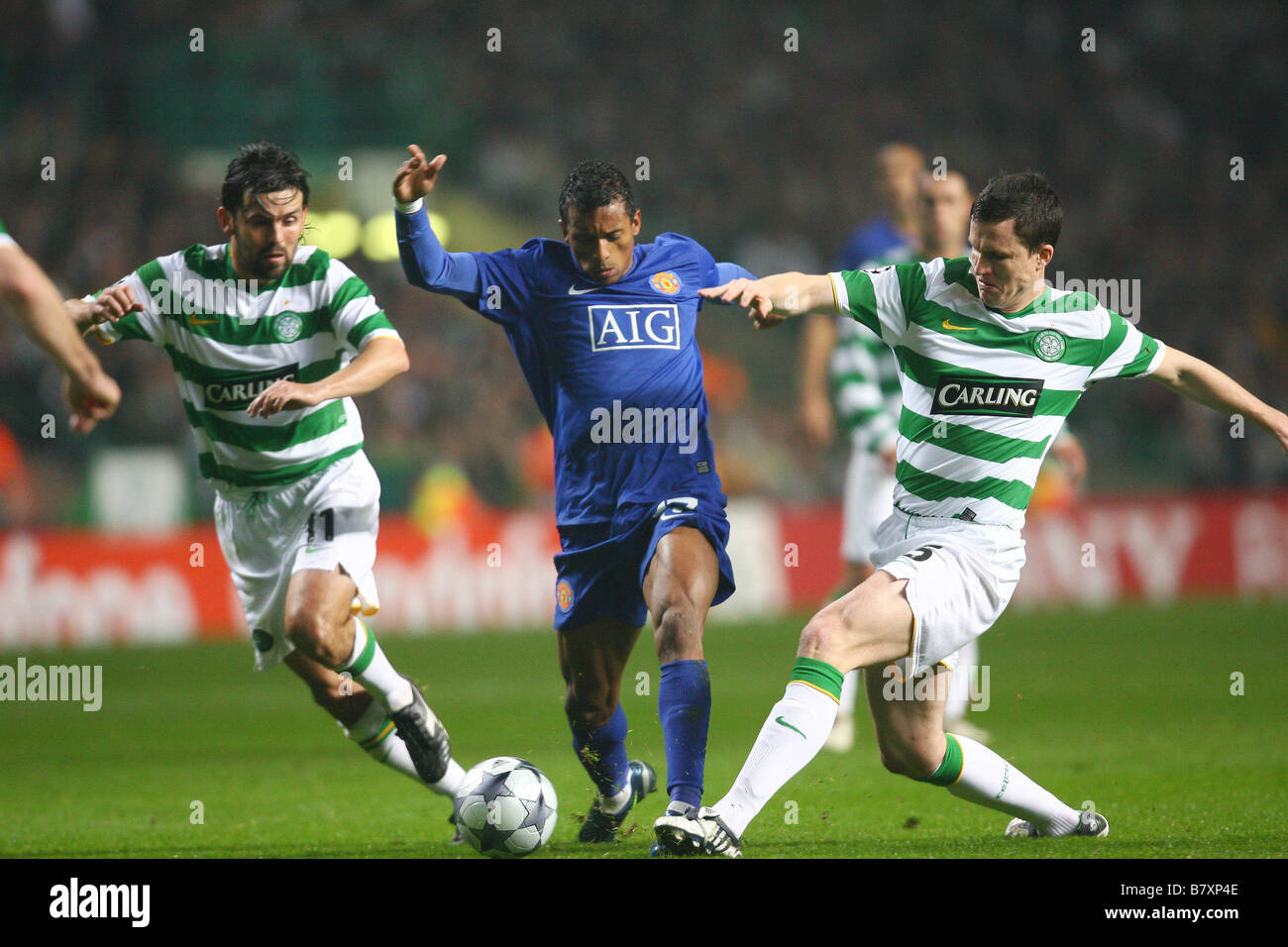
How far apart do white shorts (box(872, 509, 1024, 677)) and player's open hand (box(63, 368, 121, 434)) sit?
229cm

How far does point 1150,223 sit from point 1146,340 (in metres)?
16.3

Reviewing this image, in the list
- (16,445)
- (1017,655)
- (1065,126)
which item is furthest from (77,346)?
(1065,126)

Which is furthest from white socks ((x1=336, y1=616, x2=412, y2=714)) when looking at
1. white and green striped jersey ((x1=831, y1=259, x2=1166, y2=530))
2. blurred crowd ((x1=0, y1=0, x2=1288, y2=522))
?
blurred crowd ((x1=0, y1=0, x2=1288, y2=522))

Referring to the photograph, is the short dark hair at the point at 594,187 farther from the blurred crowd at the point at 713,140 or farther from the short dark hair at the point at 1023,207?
the blurred crowd at the point at 713,140

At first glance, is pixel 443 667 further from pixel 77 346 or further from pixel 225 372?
pixel 77 346

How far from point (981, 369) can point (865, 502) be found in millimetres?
3174

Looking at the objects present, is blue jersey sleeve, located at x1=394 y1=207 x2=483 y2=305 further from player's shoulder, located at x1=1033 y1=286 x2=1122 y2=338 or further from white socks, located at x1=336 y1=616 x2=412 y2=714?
player's shoulder, located at x1=1033 y1=286 x2=1122 y2=338

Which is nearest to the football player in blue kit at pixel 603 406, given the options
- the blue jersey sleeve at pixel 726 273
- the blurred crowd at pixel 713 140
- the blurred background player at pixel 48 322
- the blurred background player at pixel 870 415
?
the blue jersey sleeve at pixel 726 273

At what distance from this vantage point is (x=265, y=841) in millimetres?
5363

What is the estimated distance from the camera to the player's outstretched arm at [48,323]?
404 centimetres

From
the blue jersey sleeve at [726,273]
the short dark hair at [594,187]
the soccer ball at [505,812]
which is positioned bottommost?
the soccer ball at [505,812]

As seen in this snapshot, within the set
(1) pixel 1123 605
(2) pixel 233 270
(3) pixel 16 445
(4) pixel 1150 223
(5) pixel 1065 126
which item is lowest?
(1) pixel 1123 605

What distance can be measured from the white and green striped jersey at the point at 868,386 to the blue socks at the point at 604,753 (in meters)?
2.84

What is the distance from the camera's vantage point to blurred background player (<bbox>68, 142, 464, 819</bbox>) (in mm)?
5469
